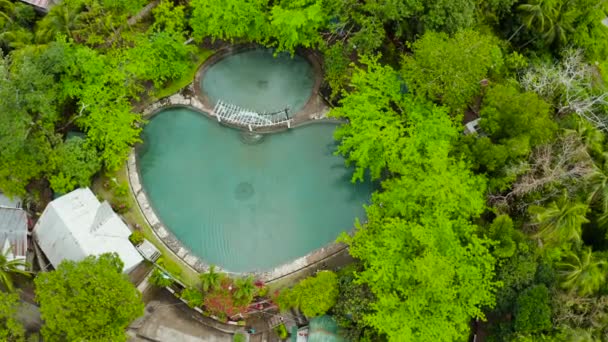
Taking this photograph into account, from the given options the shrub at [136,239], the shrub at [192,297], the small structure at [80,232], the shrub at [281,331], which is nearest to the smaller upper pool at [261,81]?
the shrub at [136,239]

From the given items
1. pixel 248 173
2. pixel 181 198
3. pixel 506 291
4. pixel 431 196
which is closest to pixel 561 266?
pixel 506 291

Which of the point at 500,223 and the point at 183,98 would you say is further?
the point at 183,98

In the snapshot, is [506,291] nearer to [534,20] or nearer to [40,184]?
[534,20]

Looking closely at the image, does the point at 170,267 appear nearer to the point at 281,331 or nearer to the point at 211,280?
the point at 211,280

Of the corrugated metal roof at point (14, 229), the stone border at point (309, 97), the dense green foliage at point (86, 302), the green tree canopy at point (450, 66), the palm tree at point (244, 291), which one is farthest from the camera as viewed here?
the stone border at point (309, 97)

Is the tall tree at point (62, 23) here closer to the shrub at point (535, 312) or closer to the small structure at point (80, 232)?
the small structure at point (80, 232)

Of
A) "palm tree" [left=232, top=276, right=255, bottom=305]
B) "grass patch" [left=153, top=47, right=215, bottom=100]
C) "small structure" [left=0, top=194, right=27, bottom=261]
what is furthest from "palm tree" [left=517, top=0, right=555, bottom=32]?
"small structure" [left=0, top=194, right=27, bottom=261]

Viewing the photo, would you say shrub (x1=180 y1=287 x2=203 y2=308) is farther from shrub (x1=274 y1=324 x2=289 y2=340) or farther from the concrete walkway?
shrub (x1=274 y1=324 x2=289 y2=340)
